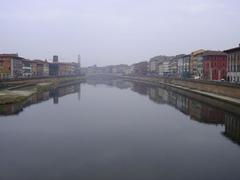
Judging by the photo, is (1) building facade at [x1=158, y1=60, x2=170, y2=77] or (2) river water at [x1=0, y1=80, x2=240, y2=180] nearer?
(2) river water at [x1=0, y1=80, x2=240, y2=180]

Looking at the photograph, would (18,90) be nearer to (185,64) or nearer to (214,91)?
(214,91)

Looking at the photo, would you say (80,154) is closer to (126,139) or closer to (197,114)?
(126,139)

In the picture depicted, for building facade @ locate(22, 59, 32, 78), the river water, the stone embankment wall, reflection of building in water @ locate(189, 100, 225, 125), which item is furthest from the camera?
building facade @ locate(22, 59, 32, 78)

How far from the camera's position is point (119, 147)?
82.1 feet

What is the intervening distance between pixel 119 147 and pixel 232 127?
15.4 metres

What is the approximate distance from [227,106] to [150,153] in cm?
2595

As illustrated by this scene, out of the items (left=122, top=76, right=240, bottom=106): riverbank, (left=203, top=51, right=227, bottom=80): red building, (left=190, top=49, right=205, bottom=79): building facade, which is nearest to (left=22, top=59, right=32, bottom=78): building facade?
(left=122, top=76, right=240, bottom=106): riverbank

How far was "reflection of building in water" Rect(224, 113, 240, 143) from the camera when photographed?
2973 centimetres

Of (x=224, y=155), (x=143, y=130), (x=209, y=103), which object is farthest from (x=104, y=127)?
(x=209, y=103)

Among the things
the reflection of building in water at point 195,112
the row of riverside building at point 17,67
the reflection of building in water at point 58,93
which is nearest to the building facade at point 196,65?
the reflection of building in water at point 58,93

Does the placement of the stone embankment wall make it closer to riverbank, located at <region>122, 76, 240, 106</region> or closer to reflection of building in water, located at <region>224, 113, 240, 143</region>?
riverbank, located at <region>122, 76, 240, 106</region>

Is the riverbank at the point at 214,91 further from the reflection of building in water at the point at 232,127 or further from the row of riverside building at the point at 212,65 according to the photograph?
the row of riverside building at the point at 212,65

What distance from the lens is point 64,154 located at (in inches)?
901

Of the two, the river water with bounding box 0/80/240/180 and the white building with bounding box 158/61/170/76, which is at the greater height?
the white building with bounding box 158/61/170/76
